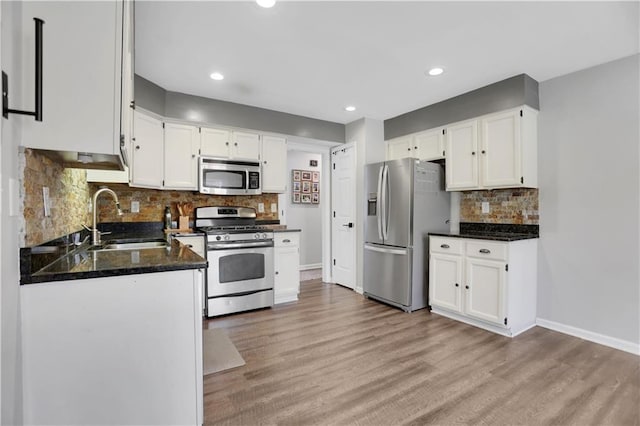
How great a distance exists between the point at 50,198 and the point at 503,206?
3824 mm

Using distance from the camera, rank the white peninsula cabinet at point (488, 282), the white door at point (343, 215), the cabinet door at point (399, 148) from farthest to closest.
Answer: the white door at point (343, 215), the cabinet door at point (399, 148), the white peninsula cabinet at point (488, 282)

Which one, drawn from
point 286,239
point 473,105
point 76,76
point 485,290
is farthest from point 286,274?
point 76,76

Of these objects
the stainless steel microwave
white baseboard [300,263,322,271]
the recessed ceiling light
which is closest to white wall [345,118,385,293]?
the stainless steel microwave

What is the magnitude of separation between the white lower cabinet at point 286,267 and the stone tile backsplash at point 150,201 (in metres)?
0.80

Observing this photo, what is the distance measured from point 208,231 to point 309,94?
6.12ft

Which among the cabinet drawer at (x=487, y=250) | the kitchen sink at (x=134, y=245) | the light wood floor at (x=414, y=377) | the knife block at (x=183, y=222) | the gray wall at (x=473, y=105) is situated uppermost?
the gray wall at (x=473, y=105)

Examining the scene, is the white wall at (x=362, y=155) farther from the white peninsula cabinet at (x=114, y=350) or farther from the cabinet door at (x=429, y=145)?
the white peninsula cabinet at (x=114, y=350)

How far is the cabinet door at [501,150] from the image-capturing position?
3025mm

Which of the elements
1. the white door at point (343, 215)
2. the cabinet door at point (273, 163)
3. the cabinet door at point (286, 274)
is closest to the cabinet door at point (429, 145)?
the white door at point (343, 215)

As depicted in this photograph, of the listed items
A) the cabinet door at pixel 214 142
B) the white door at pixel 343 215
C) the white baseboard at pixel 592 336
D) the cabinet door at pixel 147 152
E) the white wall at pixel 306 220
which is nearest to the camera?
the white baseboard at pixel 592 336

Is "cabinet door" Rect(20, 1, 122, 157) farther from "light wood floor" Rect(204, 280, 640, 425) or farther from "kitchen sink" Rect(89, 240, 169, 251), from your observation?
"light wood floor" Rect(204, 280, 640, 425)

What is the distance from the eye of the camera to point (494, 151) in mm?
3213

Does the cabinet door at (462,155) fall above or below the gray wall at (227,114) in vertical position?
below

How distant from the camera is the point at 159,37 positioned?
235 cm
